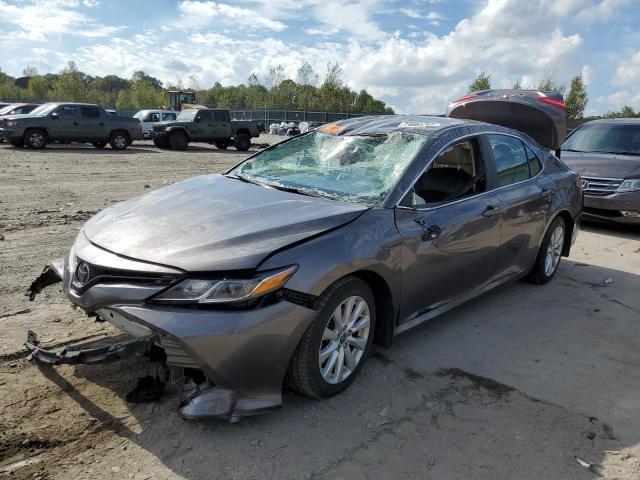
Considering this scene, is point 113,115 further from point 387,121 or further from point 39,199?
point 387,121

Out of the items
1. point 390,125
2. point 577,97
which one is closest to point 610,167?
point 390,125

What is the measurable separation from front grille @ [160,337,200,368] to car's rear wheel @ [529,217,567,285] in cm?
386

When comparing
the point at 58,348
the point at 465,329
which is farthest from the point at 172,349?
the point at 465,329

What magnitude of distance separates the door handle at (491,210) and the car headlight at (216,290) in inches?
86.3

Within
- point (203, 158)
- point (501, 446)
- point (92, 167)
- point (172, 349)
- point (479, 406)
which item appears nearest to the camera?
point (172, 349)

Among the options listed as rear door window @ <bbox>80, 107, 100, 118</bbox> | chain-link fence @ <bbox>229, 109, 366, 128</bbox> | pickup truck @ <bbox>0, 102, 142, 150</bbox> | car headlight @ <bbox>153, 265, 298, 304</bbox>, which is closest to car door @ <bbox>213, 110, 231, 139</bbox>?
pickup truck @ <bbox>0, 102, 142, 150</bbox>

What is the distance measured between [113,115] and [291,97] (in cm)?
5315

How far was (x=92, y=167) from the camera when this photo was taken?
1438cm

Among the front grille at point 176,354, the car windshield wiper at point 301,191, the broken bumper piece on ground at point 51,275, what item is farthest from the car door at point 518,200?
the broken bumper piece on ground at point 51,275

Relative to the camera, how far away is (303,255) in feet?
9.75

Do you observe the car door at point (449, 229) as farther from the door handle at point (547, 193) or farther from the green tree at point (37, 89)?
the green tree at point (37, 89)

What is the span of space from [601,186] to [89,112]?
1739 cm

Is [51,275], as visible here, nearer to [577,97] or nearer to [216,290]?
[216,290]

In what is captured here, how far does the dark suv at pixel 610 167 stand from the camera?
Answer: 8.02m
